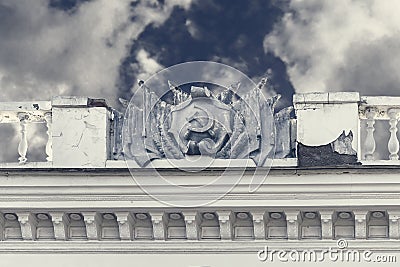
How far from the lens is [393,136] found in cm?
2452

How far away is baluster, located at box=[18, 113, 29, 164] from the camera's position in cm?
2477

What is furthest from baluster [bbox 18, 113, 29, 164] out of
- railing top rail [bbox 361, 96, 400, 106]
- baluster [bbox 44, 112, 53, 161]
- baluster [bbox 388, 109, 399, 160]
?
baluster [bbox 388, 109, 399, 160]

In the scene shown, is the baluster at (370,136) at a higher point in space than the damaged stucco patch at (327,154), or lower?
higher

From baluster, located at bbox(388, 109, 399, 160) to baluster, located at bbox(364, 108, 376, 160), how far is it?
20cm

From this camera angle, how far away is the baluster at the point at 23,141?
2477cm

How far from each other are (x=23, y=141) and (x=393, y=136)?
4.32m

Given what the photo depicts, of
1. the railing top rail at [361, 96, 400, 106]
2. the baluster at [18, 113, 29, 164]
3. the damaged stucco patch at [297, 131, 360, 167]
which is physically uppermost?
the railing top rail at [361, 96, 400, 106]

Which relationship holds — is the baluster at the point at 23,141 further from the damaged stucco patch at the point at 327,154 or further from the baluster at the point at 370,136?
the baluster at the point at 370,136

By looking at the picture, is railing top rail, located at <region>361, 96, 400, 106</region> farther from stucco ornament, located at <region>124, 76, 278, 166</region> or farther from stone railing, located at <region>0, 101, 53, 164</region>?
stone railing, located at <region>0, 101, 53, 164</region>

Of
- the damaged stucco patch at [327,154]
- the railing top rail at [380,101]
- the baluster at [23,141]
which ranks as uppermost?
the railing top rail at [380,101]

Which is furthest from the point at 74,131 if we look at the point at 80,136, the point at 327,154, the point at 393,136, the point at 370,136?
the point at 393,136

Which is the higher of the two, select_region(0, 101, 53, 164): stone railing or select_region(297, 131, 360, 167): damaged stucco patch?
select_region(0, 101, 53, 164): stone railing

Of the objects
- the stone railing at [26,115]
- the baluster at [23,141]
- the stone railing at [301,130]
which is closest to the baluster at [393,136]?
the stone railing at [301,130]

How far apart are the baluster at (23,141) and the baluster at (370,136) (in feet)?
13.0
